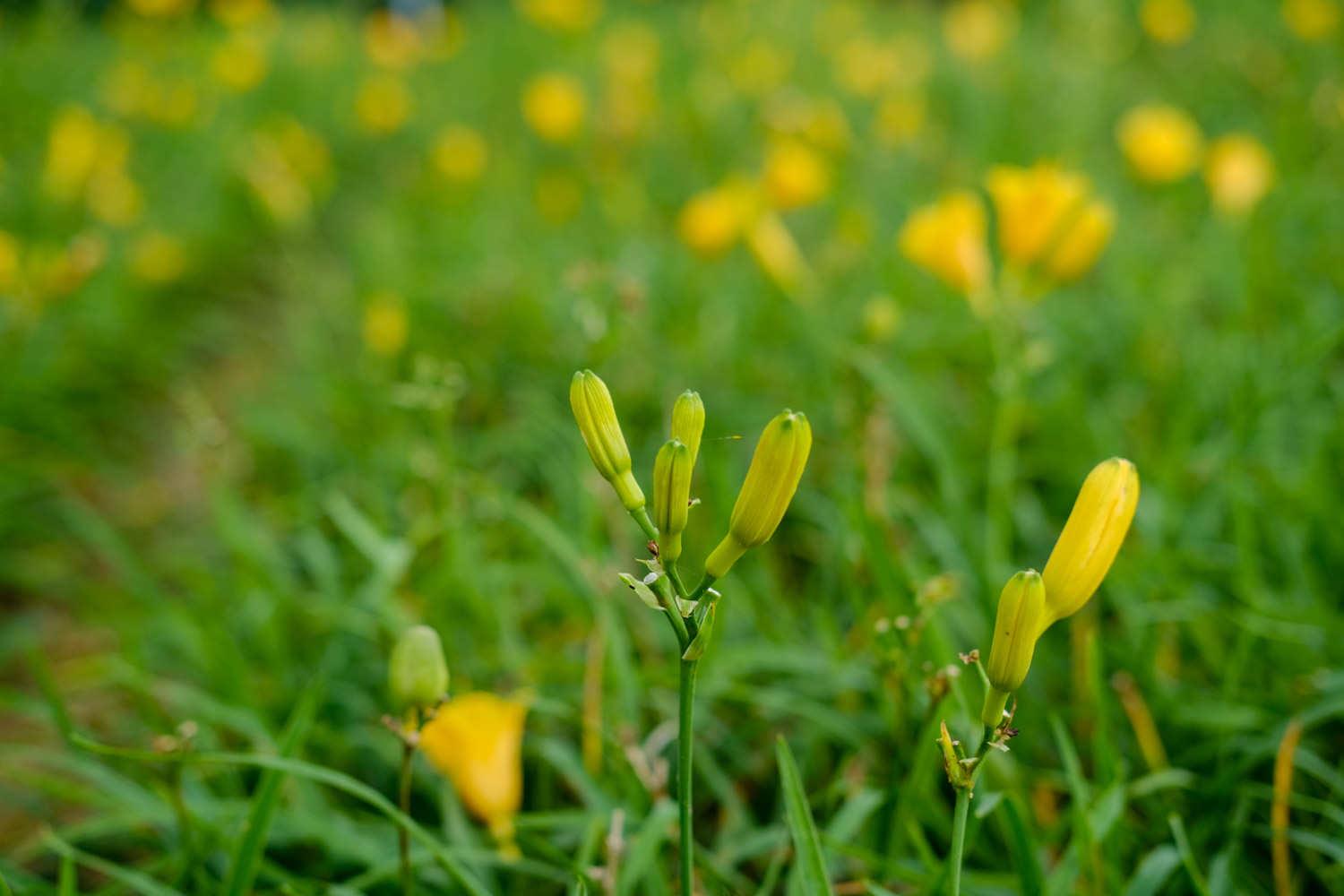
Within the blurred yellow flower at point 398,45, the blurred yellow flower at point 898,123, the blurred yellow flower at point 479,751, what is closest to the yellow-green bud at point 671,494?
the blurred yellow flower at point 479,751

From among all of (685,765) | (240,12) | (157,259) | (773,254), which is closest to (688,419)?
(685,765)

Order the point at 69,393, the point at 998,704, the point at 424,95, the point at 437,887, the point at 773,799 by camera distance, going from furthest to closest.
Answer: the point at 424,95, the point at 69,393, the point at 773,799, the point at 437,887, the point at 998,704

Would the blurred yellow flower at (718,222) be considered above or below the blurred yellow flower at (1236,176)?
below

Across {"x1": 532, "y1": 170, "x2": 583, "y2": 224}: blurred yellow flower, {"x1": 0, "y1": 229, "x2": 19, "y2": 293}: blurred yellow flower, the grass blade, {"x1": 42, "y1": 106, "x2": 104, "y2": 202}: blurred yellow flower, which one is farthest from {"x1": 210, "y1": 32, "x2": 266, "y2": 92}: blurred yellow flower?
the grass blade

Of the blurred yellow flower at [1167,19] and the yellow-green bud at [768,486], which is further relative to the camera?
the blurred yellow flower at [1167,19]

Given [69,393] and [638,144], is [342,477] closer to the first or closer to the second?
[69,393]

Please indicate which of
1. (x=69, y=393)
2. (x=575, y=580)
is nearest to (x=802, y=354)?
(x=575, y=580)

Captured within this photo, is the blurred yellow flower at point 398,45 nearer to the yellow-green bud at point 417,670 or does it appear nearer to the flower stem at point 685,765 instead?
the yellow-green bud at point 417,670
